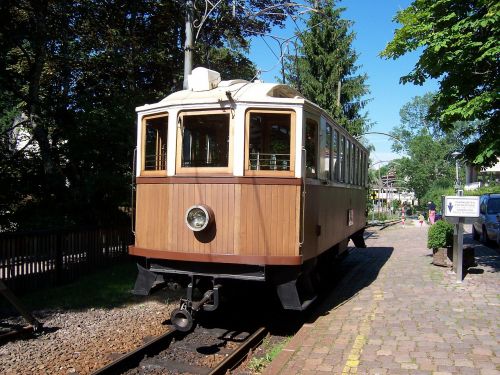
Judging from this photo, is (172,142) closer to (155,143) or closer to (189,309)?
(155,143)

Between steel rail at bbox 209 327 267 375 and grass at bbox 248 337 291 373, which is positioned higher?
steel rail at bbox 209 327 267 375

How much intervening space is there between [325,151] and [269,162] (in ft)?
4.86

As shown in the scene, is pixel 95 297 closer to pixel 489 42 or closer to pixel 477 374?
pixel 477 374

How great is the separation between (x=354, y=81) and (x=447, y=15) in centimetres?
2230

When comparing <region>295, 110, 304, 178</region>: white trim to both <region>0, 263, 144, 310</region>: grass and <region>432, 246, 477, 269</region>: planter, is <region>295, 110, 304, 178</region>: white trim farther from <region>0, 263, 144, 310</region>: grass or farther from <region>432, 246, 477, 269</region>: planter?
<region>432, 246, 477, 269</region>: planter

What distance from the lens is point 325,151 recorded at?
7.52 m

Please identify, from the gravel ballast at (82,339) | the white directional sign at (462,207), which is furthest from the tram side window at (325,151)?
the white directional sign at (462,207)

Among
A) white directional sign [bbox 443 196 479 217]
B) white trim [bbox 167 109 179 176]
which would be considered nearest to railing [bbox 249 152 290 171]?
white trim [bbox 167 109 179 176]

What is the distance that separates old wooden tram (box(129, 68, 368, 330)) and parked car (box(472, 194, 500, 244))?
11.4m

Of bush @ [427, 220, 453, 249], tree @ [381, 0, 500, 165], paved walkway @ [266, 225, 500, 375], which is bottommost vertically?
paved walkway @ [266, 225, 500, 375]

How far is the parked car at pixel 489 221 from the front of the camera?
52.9 feet

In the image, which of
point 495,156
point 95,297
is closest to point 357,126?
point 495,156

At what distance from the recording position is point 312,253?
6703 millimetres

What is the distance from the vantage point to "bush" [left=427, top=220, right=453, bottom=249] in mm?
11633
